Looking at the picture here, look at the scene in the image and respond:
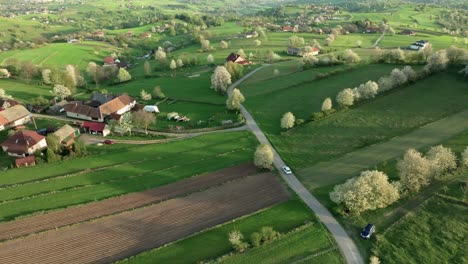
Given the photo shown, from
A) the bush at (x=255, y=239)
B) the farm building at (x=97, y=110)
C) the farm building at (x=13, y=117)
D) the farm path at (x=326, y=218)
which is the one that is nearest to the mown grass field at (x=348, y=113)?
the farm path at (x=326, y=218)

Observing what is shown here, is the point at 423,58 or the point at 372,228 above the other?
the point at 423,58

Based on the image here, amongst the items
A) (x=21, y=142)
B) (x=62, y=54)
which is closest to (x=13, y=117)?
(x=21, y=142)

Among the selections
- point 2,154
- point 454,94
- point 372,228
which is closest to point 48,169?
point 2,154

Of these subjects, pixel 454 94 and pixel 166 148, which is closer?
pixel 166 148

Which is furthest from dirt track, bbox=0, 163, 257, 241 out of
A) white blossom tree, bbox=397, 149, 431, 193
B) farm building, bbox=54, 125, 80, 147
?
farm building, bbox=54, 125, 80, 147

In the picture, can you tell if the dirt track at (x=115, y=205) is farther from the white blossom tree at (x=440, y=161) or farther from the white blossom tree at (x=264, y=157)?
the white blossom tree at (x=440, y=161)

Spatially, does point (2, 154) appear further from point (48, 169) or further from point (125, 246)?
point (125, 246)

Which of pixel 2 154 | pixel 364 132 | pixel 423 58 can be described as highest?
pixel 423 58

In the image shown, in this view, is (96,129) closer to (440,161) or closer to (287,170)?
(287,170)
